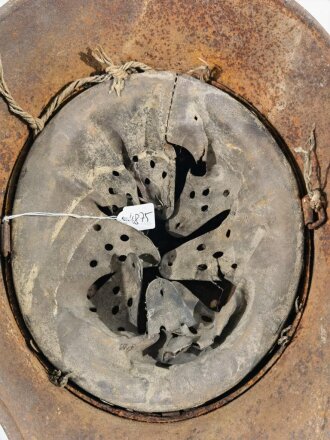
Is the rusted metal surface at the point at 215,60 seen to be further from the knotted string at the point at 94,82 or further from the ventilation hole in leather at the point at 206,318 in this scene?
the ventilation hole in leather at the point at 206,318

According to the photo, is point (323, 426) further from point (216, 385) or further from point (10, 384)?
point (10, 384)

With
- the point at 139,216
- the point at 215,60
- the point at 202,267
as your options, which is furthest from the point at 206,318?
the point at 215,60

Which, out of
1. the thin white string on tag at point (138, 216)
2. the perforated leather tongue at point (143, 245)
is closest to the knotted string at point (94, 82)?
the perforated leather tongue at point (143, 245)

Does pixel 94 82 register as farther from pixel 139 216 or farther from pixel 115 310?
pixel 115 310

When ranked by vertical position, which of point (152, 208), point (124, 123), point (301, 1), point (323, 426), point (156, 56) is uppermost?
point (301, 1)

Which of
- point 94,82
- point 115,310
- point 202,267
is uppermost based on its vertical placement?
point 94,82

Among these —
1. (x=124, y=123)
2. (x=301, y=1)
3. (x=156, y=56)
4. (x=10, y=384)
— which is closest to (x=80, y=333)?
(x=10, y=384)
